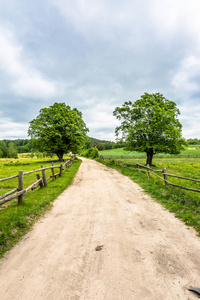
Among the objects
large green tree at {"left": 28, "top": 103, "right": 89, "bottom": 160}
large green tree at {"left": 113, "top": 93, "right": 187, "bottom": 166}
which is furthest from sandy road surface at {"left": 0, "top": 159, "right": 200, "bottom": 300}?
large green tree at {"left": 28, "top": 103, "right": 89, "bottom": 160}

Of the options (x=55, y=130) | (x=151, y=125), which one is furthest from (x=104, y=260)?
(x=55, y=130)

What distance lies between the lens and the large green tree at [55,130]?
92.2ft

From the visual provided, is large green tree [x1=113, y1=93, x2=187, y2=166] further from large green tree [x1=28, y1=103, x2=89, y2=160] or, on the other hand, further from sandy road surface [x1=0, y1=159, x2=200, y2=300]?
sandy road surface [x1=0, y1=159, x2=200, y2=300]

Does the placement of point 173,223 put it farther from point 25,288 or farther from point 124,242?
point 25,288

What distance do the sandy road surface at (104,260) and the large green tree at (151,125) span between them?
14.4m

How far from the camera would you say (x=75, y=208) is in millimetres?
6516

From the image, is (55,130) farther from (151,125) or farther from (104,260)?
(104,260)

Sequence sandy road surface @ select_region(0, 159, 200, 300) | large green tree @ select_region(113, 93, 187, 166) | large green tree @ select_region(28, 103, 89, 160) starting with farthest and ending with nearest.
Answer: large green tree @ select_region(28, 103, 89, 160), large green tree @ select_region(113, 93, 187, 166), sandy road surface @ select_region(0, 159, 200, 300)

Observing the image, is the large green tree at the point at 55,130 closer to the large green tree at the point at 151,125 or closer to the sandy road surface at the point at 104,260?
the large green tree at the point at 151,125

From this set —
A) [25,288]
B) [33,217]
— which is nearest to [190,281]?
[25,288]

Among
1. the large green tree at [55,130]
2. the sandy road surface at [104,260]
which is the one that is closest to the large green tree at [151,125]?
the large green tree at [55,130]

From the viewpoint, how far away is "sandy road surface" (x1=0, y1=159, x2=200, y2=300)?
8.46 ft

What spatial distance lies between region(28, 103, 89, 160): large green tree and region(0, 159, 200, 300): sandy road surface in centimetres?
2411

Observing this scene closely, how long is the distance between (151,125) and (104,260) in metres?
17.6
